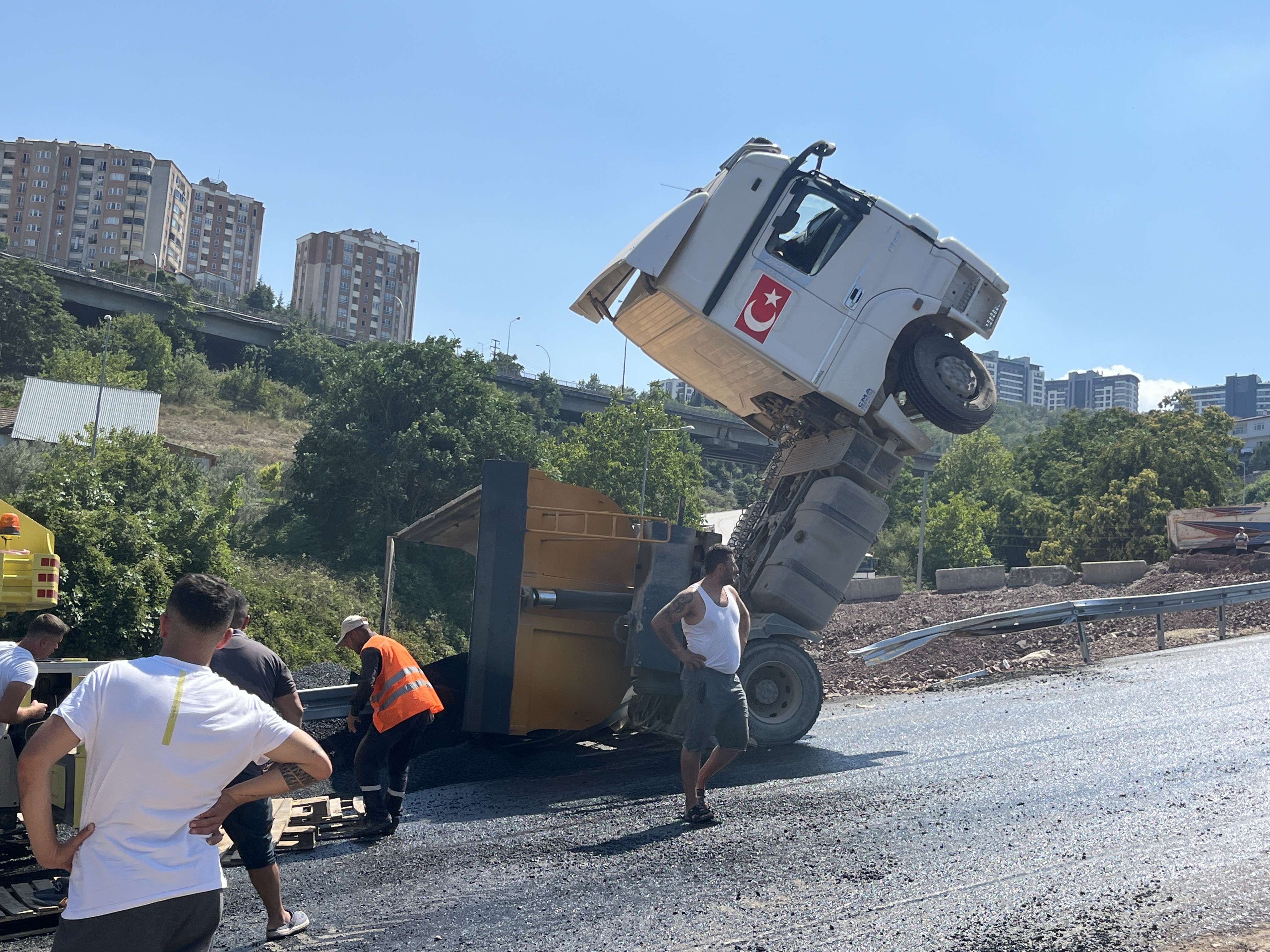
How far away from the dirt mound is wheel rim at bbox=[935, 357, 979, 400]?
2708 mm

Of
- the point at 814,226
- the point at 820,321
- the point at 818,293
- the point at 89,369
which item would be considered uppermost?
the point at 89,369

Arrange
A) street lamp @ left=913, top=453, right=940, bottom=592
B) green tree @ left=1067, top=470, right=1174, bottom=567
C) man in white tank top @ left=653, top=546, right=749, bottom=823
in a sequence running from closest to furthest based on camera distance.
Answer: man in white tank top @ left=653, top=546, right=749, bottom=823 → green tree @ left=1067, top=470, right=1174, bottom=567 → street lamp @ left=913, top=453, right=940, bottom=592

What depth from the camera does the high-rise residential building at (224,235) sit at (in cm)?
14762

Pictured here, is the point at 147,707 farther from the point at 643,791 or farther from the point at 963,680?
the point at 963,680

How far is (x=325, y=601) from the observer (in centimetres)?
2481

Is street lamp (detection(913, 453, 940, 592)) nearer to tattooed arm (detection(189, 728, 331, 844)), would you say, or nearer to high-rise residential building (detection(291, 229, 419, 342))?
tattooed arm (detection(189, 728, 331, 844))

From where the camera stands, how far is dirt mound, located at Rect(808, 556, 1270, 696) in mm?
10859

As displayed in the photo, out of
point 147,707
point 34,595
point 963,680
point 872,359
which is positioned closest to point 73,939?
point 147,707

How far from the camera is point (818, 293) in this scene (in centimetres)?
823

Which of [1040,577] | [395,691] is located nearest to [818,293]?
[395,691]

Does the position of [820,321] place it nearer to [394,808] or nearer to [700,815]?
[700,815]

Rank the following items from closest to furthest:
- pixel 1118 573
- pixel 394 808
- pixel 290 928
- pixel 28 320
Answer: pixel 290 928 < pixel 394 808 < pixel 1118 573 < pixel 28 320

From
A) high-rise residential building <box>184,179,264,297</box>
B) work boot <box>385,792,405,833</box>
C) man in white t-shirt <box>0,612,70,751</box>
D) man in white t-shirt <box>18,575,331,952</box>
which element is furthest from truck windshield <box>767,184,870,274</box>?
high-rise residential building <box>184,179,264,297</box>

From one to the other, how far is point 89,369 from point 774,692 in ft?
173
